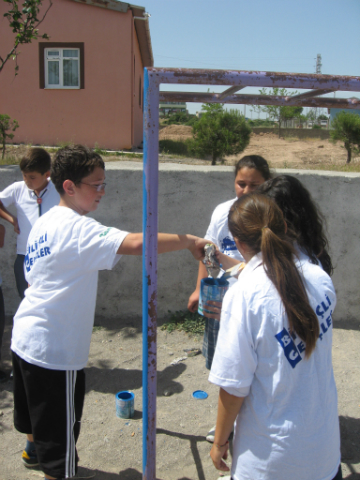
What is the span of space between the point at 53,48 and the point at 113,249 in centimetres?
1265

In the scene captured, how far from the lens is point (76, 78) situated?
12492 millimetres

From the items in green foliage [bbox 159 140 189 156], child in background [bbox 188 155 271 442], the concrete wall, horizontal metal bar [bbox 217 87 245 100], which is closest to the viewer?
horizontal metal bar [bbox 217 87 245 100]

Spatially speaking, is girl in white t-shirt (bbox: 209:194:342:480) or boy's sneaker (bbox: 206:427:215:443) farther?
boy's sneaker (bbox: 206:427:215:443)

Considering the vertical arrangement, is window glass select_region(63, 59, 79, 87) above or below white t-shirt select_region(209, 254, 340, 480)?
above

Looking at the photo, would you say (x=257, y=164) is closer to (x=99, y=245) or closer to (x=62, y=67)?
(x=99, y=245)

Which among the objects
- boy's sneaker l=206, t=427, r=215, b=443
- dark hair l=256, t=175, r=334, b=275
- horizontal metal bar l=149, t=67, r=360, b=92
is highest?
horizontal metal bar l=149, t=67, r=360, b=92

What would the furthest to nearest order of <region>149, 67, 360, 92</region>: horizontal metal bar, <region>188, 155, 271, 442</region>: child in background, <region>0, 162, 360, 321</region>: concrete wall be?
<region>0, 162, 360, 321</region>: concrete wall → <region>188, 155, 271, 442</region>: child in background → <region>149, 67, 360, 92</region>: horizontal metal bar

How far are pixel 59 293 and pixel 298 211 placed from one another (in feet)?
3.53

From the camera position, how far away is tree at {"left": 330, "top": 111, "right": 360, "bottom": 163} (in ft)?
47.7

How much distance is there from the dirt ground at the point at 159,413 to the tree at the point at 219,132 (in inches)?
356

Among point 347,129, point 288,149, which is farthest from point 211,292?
point 288,149

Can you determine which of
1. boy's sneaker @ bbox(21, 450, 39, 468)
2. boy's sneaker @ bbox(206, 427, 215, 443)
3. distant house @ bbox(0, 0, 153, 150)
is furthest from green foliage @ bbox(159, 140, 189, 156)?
boy's sneaker @ bbox(21, 450, 39, 468)

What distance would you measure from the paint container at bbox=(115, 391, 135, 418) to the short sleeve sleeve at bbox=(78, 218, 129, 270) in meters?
1.55

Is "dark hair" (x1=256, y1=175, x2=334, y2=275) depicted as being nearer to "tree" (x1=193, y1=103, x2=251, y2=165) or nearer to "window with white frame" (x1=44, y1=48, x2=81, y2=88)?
"tree" (x1=193, y1=103, x2=251, y2=165)
